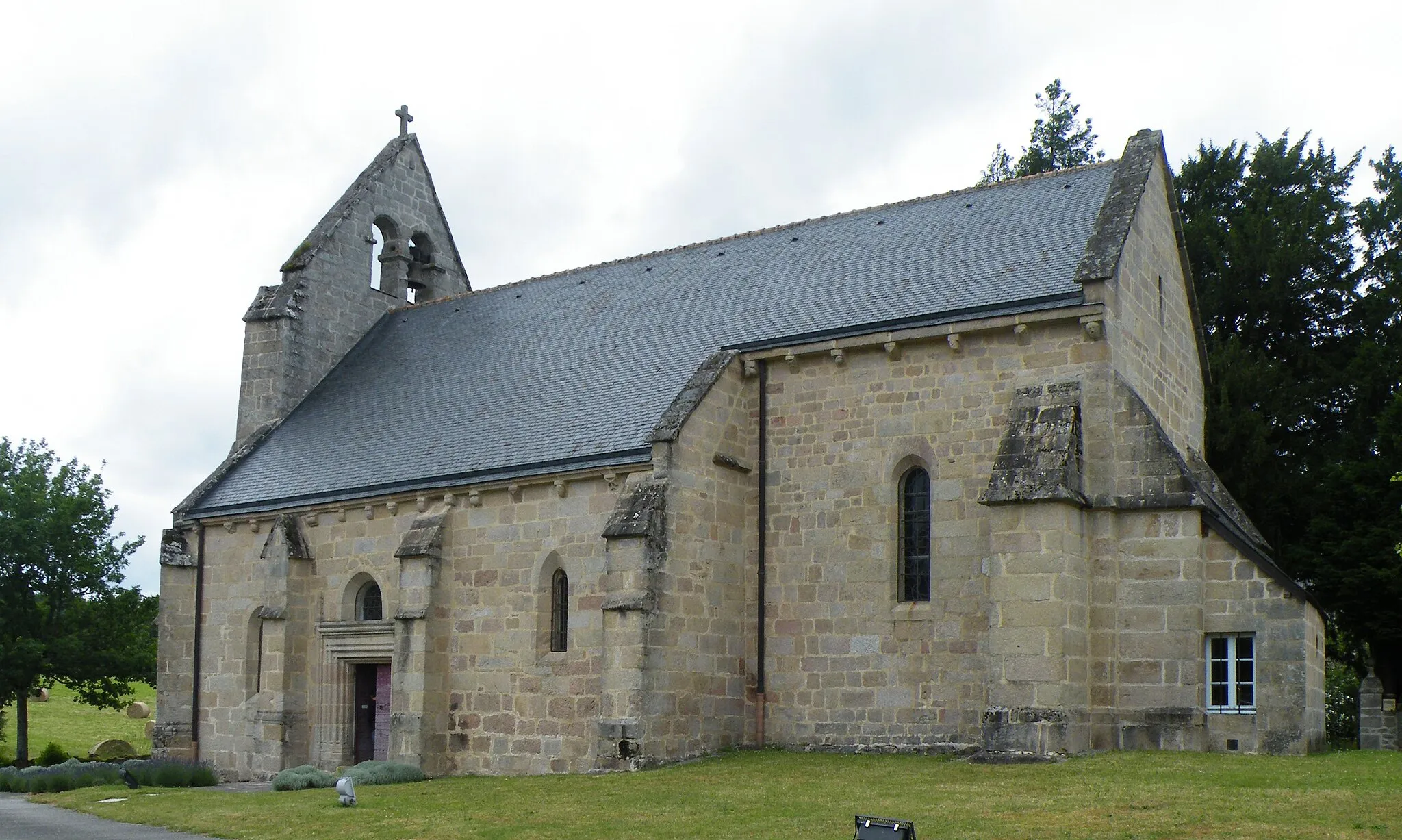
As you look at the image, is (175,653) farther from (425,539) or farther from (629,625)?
(629,625)

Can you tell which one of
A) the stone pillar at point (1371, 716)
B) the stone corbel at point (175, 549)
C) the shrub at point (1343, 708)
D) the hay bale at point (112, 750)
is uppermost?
the stone corbel at point (175, 549)

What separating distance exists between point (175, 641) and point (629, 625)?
14.0 m

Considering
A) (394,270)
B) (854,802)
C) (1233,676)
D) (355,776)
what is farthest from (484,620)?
(394,270)

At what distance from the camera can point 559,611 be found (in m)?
25.4

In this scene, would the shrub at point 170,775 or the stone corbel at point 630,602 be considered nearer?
the stone corbel at point 630,602

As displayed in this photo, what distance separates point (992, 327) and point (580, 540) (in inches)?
300

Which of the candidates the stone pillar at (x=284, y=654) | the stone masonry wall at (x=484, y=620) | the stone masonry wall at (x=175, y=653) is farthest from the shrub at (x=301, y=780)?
the stone masonry wall at (x=175, y=653)

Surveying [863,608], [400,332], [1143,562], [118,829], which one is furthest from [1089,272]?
[400,332]

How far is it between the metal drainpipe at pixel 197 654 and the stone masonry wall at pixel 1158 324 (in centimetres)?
1979

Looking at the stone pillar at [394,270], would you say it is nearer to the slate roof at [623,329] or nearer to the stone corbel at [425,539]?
the slate roof at [623,329]

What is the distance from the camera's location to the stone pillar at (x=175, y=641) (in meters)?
31.5

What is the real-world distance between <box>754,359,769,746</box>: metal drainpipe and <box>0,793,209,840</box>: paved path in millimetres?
9478

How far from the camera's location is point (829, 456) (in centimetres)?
2400

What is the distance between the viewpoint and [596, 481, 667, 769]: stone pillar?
2233 centimetres
